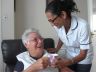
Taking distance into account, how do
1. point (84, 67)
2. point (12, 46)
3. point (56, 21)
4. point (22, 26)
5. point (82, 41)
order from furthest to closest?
point (22, 26)
point (12, 46)
point (84, 67)
point (82, 41)
point (56, 21)

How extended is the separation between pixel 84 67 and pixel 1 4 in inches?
59.1

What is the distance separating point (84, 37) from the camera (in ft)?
5.72

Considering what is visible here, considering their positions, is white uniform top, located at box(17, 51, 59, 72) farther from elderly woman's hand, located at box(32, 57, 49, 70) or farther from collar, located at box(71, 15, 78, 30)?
collar, located at box(71, 15, 78, 30)

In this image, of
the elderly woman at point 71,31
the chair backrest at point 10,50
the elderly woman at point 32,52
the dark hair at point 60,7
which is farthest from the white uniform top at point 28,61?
the dark hair at point 60,7

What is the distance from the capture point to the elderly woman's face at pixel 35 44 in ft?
5.61

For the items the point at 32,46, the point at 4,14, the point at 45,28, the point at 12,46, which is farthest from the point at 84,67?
the point at 45,28

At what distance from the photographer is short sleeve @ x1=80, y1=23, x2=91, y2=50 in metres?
1.73

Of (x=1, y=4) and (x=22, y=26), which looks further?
(x=22, y=26)

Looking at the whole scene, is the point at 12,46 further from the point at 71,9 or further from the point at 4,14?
the point at 4,14

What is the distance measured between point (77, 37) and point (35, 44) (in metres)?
0.39

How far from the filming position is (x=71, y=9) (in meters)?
1.71

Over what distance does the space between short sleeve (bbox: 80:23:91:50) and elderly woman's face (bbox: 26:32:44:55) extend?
A: 36cm

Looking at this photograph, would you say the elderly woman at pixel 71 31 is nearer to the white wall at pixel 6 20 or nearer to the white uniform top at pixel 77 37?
the white uniform top at pixel 77 37

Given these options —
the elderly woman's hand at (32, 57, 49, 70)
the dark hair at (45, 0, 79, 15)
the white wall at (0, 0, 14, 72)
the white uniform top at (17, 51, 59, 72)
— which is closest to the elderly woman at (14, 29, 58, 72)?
the white uniform top at (17, 51, 59, 72)
